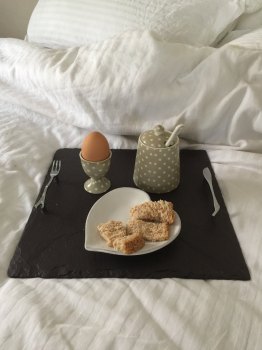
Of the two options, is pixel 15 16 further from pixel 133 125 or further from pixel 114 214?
pixel 114 214

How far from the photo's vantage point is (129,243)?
0.48 metres

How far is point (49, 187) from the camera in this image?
65 centimetres

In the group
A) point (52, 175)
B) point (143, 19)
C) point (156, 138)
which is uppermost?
point (143, 19)

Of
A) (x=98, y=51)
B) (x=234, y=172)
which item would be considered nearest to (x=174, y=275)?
(x=234, y=172)

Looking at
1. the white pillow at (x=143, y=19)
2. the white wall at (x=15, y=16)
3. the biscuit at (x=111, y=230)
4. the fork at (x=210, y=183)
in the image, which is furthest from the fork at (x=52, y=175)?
the white wall at (x=15, y=16)

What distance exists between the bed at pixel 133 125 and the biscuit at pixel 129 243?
0.04 metres

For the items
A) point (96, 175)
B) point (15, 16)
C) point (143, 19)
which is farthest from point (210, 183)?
point (15, 16)

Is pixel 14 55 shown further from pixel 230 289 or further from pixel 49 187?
Answer: pixel 230 289

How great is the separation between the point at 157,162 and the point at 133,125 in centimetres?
20

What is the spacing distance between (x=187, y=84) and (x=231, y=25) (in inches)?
15.3

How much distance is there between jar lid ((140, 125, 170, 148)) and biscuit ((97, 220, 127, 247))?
0.16 meters

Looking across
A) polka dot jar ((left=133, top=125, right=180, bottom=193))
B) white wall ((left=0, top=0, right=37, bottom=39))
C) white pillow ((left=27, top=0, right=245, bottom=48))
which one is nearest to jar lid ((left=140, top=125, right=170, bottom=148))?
polka dot jar ((left=133, top=125, right=180, bottom=193))

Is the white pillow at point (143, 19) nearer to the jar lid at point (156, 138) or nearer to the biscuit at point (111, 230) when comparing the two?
the jar lid at point (156, 138)

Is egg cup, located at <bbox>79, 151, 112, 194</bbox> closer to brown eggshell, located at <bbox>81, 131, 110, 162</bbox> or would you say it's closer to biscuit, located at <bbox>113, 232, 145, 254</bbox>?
brown eggshell, located at <bbox>81, 131, 110, 162</bbox>
